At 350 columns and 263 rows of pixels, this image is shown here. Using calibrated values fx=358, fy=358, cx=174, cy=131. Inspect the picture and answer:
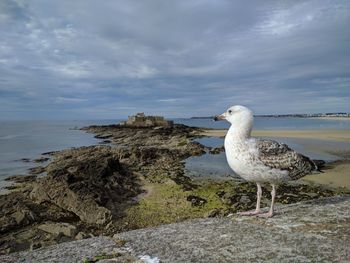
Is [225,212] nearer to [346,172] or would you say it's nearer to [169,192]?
[169,192]

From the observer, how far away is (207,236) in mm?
4051

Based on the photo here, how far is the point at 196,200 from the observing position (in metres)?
15.0

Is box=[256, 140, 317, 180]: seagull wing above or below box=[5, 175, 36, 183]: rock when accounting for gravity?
above

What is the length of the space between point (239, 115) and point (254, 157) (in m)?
0.74

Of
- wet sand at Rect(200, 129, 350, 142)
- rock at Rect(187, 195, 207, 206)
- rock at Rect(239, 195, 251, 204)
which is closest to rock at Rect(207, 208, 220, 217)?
rock at Rect(187, 195, 207, 206)

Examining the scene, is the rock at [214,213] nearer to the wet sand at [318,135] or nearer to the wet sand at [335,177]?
the wet sand at [335,177]

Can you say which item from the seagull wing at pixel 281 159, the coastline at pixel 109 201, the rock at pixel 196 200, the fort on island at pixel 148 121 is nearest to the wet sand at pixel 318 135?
the fort on island at pixel 148 121

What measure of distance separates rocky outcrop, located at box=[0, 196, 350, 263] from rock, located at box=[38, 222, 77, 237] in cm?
732

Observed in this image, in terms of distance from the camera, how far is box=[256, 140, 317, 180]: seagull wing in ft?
18.0

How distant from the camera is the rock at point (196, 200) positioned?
14.6m

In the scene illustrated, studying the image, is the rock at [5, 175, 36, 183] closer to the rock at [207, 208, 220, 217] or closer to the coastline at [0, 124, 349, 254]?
the coastline at [0, 124, 349, 254]

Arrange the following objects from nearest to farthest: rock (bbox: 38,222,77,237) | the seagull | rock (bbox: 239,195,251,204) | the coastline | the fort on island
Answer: the seagull → rock (bbox: 38,222,77,237) → the coastline → rock (bbox: 239,195,251,204) → the fort on island

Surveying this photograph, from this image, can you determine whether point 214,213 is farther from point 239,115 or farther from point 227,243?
point 227,243

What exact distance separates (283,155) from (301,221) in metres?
1.39
